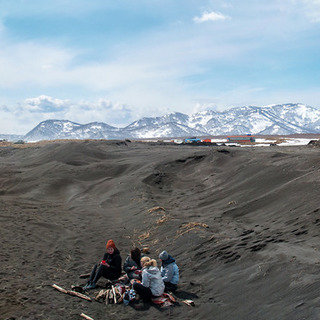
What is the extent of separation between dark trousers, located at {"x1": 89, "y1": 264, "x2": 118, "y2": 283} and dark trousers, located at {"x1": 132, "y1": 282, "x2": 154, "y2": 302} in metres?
1.22

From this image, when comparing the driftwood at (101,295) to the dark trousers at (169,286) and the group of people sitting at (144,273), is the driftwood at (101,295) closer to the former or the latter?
the group of people sitting at (144,273)

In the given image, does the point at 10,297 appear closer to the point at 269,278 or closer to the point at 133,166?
the point at 269,278

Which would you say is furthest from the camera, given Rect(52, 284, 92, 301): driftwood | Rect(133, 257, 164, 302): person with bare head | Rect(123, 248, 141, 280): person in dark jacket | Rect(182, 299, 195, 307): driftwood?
Rect(123, 248, 141, 280): person in dark jacket

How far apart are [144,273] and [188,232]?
5219mm

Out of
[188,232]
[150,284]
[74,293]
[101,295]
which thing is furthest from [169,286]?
[188,232]

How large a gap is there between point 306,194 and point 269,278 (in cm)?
713

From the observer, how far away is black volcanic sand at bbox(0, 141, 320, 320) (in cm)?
806

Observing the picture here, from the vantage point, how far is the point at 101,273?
9891 millimetres

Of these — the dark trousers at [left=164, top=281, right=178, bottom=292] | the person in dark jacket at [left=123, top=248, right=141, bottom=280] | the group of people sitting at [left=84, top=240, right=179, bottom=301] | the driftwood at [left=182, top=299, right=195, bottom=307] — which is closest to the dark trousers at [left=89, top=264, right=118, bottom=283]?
the group of people sitting at [left=84, top=240, right=179, bottom=301]

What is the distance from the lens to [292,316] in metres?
6.55

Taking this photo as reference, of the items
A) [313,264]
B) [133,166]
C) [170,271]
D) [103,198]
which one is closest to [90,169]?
[133,166]

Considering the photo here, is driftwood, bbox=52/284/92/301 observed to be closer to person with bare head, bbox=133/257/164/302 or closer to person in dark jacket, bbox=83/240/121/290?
person in dark jacket, bbox=83/240/121/290

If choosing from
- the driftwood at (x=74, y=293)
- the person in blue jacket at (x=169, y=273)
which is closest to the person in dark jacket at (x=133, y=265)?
the person in blue jacket at (x=169, y=273)

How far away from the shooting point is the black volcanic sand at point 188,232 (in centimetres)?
806
